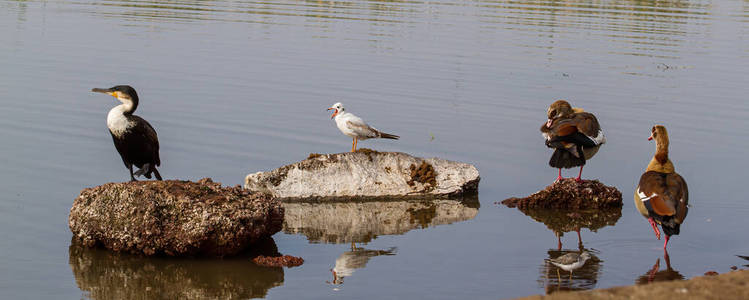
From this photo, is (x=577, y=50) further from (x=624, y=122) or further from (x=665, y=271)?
(x=665, y=271)

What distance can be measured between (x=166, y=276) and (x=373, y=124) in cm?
948

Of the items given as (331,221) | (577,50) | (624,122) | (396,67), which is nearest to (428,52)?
(396,67)

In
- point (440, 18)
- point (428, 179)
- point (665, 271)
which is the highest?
point (440, 18)

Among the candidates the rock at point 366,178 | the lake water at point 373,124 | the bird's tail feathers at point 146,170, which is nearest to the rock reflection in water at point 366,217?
the lake water at point 373,124

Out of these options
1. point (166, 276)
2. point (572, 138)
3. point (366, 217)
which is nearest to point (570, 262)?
point (572, 138)

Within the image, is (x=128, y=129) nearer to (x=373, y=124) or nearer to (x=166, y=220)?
(x=166, y=220)

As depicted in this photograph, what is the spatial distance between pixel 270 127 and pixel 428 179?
5.35m

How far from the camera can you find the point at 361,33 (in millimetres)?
37219

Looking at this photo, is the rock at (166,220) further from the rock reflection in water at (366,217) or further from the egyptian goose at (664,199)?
the egyptian goose at (664,199)

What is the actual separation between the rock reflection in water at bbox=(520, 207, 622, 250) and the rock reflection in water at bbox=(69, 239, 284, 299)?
4508 mm

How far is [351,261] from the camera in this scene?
11.9m

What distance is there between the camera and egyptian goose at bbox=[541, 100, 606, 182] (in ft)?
46.0

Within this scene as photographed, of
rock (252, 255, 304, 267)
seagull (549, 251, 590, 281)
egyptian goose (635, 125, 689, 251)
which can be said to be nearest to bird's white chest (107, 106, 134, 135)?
rock (252, 255, 304, 267)

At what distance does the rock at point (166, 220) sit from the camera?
11344 mm
